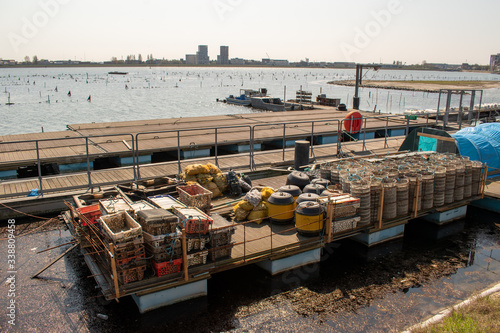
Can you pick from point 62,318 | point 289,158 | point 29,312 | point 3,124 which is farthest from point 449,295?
point 3,124

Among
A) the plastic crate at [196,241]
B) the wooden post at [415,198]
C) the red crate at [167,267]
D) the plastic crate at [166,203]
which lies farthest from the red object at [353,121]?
the red crate at [167,267]

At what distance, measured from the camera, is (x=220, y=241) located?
910 centimetres

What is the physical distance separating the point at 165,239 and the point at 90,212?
9.73 ft

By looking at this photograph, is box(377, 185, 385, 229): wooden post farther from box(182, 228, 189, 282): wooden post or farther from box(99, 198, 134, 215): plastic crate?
box(99, 198, 134, 215): plastic crate

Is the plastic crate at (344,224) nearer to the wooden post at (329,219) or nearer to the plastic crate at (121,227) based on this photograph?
the wooden post at (329,219)

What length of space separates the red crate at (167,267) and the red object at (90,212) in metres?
2.63

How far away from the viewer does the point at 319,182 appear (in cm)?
1243

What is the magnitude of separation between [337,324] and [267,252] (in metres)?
2.39

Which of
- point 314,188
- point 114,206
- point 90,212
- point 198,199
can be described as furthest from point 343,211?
point 90,212

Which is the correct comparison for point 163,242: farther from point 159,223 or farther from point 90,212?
point 90,212

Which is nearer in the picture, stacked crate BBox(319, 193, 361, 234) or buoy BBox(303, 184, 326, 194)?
stacked crate BBox(319, 193, 361, 234)

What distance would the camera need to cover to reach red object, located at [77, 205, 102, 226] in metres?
9.88

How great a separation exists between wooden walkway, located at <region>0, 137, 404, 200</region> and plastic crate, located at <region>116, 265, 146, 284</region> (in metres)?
6.79

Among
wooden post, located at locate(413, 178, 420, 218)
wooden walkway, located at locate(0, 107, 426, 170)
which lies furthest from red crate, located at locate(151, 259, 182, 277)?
wooden post, located at locate(413, 178, 420, 218)
